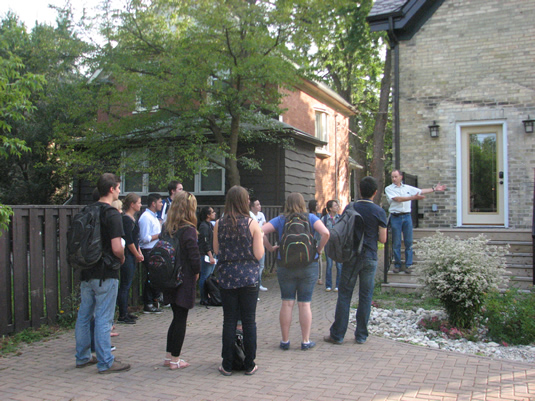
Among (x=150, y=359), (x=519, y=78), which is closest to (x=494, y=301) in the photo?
(x=150, y=359)

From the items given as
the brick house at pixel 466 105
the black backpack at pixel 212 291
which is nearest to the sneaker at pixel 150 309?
the black backpack at pixel 212 291

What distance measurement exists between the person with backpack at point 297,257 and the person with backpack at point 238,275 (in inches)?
24.4

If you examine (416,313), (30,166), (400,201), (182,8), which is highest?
(182,8)

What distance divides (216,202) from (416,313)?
10708 millimetres

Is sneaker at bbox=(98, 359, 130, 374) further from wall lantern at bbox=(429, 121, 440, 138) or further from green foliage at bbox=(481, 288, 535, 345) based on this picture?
wall lantern at bbox=(429, 121, 440, 138)

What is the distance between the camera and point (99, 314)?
5055 mm

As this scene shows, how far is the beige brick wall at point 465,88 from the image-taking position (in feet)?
37.7

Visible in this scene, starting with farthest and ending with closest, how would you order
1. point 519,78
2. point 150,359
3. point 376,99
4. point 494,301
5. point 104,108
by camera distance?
point 376,99
point 104,108
point 519,78
point 494,301
point 150,359

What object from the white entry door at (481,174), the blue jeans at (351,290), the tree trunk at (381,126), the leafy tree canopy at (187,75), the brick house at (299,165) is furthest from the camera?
the tree trunk at (381,126)

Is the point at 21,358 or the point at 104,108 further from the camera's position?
the point at 104,108

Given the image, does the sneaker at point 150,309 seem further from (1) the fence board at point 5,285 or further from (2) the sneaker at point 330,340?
(2) the sneaker at point 330,340

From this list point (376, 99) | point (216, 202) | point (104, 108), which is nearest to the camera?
point (104, 108)

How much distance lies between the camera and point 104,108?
1412 centimetres

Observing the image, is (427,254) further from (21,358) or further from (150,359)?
(21,358)
